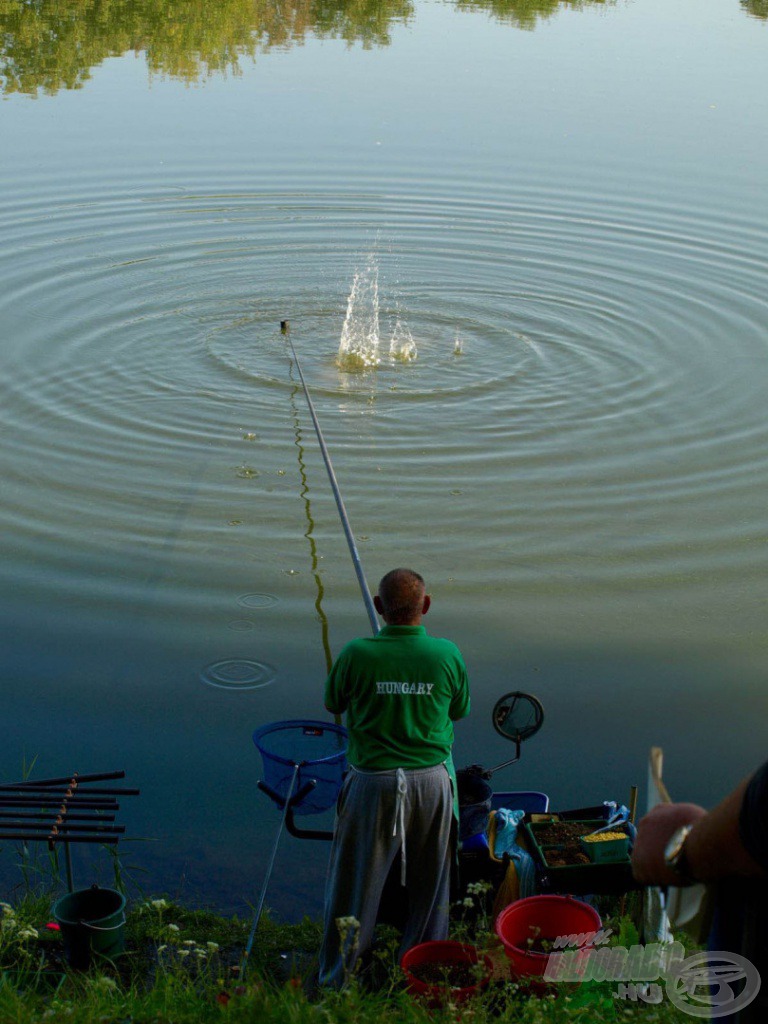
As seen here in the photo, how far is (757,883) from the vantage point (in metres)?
2.46

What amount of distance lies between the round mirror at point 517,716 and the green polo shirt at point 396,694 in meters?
0.40

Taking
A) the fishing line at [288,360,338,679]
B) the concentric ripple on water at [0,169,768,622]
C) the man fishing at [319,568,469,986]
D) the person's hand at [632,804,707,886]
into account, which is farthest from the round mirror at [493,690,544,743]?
the concentric ripple on water at [0,169,768,622]

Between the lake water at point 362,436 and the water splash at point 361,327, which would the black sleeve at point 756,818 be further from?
the water splash at point 361,327

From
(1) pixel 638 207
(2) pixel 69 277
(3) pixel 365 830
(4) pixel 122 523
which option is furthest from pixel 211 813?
(1) pixel 638 207

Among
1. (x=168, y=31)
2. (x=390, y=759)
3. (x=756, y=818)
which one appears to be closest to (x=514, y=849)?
(x=390, y=759)

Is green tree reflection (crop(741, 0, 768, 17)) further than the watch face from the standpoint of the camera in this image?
Yes

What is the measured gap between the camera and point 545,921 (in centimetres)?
456

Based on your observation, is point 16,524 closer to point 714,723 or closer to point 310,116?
point 714,723

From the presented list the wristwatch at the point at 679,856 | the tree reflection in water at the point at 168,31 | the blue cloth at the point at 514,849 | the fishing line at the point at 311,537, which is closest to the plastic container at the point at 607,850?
the blue cloth at the point at 514,849

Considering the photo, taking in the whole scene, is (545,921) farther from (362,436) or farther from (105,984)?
(362,436)

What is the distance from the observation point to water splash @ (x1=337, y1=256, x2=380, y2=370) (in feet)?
40.9

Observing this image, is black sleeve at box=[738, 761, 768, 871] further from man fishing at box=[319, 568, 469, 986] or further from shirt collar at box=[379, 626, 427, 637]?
shirt collar at box=[379, 626, 427, 637]

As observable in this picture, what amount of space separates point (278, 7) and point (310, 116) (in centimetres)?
1158

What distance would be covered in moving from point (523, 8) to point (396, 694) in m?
36.2
